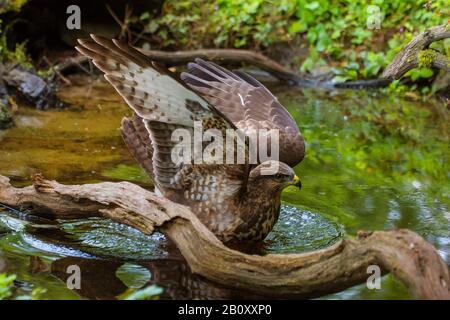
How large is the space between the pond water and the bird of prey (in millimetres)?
347

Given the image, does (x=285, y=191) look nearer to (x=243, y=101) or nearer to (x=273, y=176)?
(x=243, y=101)

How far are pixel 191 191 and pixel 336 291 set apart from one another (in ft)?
4.71

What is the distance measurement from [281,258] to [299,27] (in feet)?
28.1

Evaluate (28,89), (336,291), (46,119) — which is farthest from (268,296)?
(28,89)

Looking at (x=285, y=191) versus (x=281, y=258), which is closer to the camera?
(x=281, y=258)

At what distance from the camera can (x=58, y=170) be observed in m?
6.91

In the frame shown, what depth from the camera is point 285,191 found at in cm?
671

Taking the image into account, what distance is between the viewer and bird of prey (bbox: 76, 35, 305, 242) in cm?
459

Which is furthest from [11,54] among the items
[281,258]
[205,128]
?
[281,258]

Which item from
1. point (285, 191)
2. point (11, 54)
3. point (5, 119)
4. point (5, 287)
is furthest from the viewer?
point (11, 54)

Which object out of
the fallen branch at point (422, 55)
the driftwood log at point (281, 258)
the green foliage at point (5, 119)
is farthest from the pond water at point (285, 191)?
the fallen branch at point (422, 55)

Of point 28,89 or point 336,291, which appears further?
point 28,89

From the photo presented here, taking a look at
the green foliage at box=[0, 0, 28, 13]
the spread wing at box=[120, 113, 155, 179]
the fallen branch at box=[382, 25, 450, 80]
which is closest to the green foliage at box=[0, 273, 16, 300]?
the spread wing at box=[120, 113, 155, 179]
